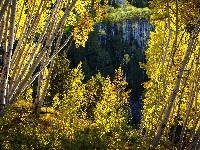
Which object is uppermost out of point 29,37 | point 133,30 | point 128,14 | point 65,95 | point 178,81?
point 128,14

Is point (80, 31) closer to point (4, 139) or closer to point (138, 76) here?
point (4, 139)

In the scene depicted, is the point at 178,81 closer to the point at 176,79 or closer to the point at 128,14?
the point at 176,79

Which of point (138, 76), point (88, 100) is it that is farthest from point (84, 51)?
point (88, 100)

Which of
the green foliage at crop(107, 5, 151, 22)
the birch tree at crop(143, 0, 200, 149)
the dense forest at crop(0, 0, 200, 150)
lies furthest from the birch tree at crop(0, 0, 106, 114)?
the green foliage at crop(107, 5, 151, 22)

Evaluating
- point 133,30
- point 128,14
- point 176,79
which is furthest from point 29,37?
point 133,30

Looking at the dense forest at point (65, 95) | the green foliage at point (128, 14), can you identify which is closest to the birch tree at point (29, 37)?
the dense forest at point (65, 95)

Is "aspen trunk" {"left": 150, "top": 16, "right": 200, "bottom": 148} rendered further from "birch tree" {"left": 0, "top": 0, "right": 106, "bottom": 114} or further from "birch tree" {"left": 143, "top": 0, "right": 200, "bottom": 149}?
"birch tree" {"left": 0, "top": 0, "right": 106, "bottom": 114}

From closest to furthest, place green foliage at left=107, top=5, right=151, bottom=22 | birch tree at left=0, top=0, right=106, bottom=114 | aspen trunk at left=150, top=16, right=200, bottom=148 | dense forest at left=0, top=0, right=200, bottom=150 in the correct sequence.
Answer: birch tree at left=0, top=0, right=106, bottom=114, dense forest at left=0, top=0, right=200, bottom=150, aspen trunk at left=150, top=16, right=200, bottom=148, green foliage at left=107, top=5, right=151, bottom=22

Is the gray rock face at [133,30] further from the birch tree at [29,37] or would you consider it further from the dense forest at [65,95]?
the birch tree at [29,37]

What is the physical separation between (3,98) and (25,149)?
137 cm

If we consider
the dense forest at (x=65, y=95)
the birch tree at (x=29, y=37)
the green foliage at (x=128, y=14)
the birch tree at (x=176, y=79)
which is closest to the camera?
the birch tree at (x=29, y=37)

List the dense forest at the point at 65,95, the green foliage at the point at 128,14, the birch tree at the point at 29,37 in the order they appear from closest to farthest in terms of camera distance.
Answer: the birch tree at the point at 29,37, the dense forest at the point at 65,95, the green foliage at the point at 128,14

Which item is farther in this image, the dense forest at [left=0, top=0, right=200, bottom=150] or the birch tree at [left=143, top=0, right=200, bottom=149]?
the birch tree at [left=143, top=0, right=200, bottom=149]

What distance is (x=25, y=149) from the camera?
688cm
